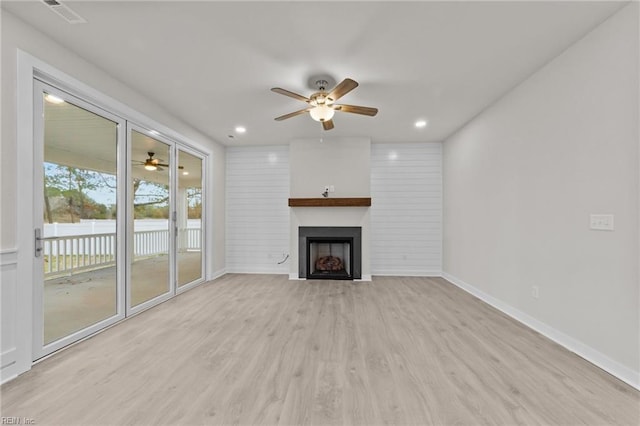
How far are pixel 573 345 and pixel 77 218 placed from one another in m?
4.73

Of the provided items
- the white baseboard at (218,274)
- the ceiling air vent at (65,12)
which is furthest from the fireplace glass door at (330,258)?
the ceiling air vent at (65,12)

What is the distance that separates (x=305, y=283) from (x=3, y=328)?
3.59m

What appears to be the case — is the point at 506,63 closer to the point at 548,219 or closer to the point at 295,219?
the point at 548,219

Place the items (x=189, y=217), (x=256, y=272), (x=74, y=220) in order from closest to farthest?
1. (x=74, y=220)
2. (x=189, y=217)
3. (x=256, y=272)

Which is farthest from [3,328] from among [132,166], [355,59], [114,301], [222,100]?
[355,59]

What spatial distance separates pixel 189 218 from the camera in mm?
4543

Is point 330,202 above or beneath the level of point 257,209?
above

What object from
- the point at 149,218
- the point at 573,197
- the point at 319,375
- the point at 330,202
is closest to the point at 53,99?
the point at 149,218

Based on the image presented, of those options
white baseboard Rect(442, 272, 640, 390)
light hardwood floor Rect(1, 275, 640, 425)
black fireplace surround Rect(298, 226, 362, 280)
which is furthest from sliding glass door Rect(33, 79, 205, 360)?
white baseboard Rect(442, 272, 640, 390)

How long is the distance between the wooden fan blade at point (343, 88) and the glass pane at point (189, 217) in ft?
9.20

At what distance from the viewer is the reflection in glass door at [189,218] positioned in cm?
425

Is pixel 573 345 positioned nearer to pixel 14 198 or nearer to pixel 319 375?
pixel 319 375

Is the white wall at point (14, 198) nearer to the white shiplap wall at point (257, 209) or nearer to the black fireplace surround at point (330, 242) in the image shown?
the white shiplap wall at point (257, 209)

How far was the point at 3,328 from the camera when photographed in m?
1.90
